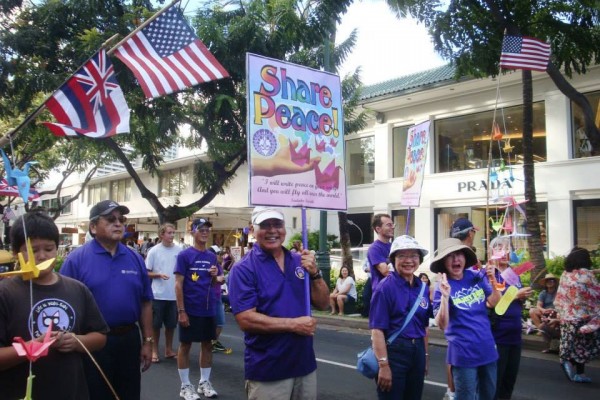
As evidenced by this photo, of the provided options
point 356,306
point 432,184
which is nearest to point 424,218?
point 432,184

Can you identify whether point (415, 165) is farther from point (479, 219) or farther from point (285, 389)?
point (479, 219)

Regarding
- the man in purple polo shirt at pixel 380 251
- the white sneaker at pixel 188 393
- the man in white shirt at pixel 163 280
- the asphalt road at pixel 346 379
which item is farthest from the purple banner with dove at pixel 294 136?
the man in white shirt at pixel 163 280

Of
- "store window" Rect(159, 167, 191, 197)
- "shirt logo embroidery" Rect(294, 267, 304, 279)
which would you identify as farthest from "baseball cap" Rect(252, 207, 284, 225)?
"store window" Rect(159, 167, 191, 197)

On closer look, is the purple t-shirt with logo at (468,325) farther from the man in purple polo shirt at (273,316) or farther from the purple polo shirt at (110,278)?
the purple polo shirt at (110,278)

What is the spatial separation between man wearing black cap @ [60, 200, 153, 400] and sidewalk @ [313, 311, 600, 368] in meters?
7.47

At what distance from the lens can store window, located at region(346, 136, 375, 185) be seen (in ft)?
76.2

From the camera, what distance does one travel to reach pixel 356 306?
49.3ft

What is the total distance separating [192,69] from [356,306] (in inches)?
372

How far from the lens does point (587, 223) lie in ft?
55.8

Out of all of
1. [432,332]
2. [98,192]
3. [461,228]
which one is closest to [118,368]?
[461,228]

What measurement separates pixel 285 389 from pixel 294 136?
183 centimetres

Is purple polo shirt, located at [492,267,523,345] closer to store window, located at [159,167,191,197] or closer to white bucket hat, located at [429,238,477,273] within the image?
white bucket hat, located at [429,238,477,273]

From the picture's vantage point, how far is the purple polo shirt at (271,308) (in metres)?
3.61

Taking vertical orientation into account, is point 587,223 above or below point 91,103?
below
